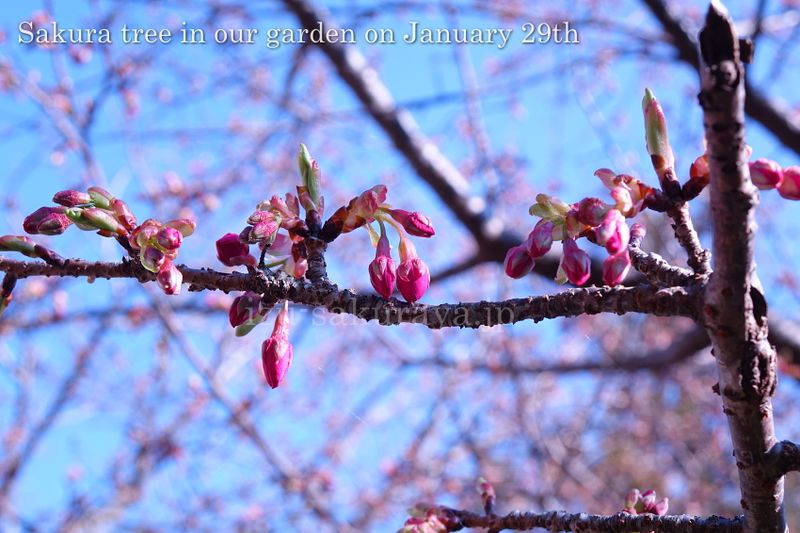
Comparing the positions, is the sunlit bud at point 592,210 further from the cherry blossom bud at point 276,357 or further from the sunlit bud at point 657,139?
the cherry blossom bud at point 276,357

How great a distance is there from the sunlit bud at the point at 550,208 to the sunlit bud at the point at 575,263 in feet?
0.13

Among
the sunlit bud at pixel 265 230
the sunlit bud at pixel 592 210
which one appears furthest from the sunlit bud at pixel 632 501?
the sunlit bud at pixel 265 230

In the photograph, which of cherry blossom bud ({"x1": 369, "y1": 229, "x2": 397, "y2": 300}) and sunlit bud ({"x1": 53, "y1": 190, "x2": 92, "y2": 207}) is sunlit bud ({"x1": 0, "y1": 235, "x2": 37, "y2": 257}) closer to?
sunlit bud ({"x1": 53, "y1": 190, "x2": 92, "y2": 207})

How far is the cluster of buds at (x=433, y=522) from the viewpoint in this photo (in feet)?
3.82

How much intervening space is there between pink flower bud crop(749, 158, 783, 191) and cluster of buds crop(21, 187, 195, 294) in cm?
76

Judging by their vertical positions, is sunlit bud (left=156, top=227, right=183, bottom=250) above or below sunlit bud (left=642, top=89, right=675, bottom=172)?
below

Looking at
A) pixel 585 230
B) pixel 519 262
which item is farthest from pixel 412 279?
pixel 585 230

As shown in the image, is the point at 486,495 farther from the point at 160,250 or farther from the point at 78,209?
the point at 78,209

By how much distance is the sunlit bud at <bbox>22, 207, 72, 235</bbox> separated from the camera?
43.3 inches

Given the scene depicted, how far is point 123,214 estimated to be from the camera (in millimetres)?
1090

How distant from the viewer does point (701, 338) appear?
4.16 metres

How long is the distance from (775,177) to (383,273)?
1.77 feet

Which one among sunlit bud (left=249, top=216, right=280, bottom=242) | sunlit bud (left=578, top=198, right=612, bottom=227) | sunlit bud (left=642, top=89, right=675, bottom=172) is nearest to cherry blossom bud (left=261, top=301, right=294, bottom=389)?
sunlit bud (left=249, top=216, right=280, bottom=242)

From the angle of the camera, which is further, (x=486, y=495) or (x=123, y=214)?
(x=486, y=495)
